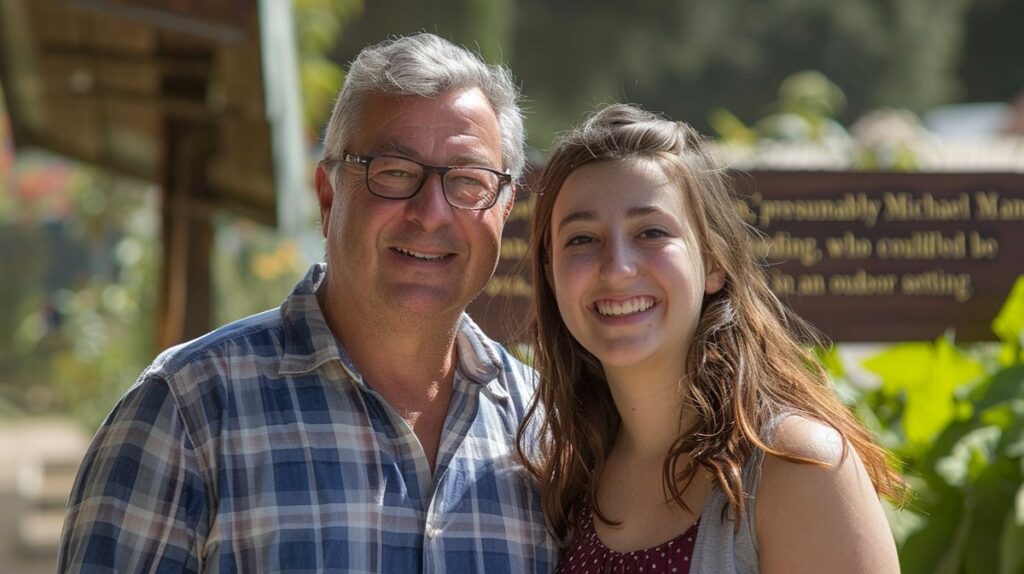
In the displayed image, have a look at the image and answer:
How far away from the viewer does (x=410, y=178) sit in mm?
2170

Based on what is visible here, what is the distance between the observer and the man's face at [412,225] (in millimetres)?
2150

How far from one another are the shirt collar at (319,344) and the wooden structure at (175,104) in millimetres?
1317

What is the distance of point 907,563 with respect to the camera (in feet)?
11.1

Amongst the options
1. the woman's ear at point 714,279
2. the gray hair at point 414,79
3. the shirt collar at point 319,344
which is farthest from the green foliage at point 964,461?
the gray hair at point 414,79

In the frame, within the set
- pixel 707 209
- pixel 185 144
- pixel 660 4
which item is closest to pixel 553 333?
pixel 707 209

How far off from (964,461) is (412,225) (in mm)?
1988

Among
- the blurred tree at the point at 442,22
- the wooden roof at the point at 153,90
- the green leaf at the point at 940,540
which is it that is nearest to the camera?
the green leaf at the point at 940,540

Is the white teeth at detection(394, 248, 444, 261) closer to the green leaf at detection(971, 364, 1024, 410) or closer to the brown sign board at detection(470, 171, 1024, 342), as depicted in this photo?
the brown sign board at detection(470, 171, 1024, 342)

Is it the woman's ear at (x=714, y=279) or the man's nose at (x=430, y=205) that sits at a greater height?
the man's nose at (x=430, y=205)

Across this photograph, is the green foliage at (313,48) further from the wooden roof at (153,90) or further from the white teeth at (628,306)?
the white teeth at (628,306)

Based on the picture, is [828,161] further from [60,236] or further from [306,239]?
[60,236]

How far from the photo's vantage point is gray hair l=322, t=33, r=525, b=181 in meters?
2.18

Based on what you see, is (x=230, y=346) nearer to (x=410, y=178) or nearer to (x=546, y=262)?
(x=410, y=178)

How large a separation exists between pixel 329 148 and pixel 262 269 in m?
5.28
